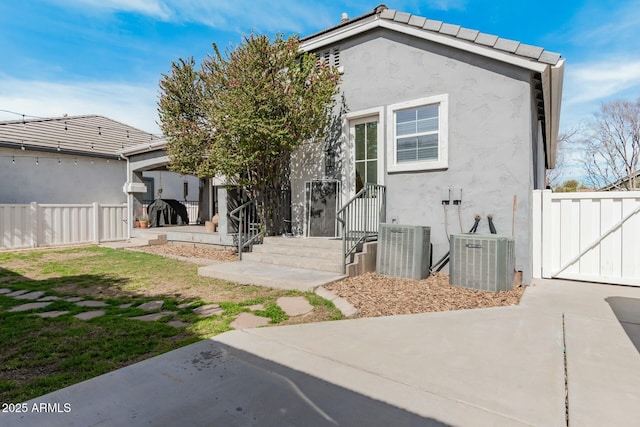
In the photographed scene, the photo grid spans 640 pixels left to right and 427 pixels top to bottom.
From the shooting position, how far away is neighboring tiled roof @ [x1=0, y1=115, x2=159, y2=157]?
1212cm

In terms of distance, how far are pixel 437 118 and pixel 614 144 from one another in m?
28.5

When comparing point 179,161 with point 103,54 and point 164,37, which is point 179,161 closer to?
point 164,37

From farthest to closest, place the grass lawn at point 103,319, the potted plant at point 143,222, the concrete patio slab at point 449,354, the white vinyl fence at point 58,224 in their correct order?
1. the potted plant at point 143,222
2. the white vinyl fence at point 58,224
3. the grass lawn at point 103,319
4. the concrete patio slab at point 449,354

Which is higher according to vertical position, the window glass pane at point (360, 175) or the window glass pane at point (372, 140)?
the window glass pane at point (372, 140)

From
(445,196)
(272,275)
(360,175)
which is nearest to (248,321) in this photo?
(272,275)

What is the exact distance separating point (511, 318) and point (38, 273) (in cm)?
797

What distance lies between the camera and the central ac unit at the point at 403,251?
5691mm

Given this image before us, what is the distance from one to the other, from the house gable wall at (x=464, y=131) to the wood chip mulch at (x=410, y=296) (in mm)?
1038

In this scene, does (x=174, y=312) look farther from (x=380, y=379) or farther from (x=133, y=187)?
(x=133, y=187)

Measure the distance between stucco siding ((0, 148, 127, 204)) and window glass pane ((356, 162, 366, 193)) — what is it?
38.3 ft

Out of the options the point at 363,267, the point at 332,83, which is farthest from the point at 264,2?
the point at 363,267

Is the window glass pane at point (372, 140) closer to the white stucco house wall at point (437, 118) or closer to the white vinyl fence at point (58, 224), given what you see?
the white stucco house wall at point (437, 118)

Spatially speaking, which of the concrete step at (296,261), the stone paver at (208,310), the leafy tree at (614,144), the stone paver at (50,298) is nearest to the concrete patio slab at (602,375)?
the concrete step at (296,261)

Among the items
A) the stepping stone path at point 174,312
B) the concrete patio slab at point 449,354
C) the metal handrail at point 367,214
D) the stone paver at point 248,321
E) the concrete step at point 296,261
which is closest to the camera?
the concrete patio slab at point 449,354
